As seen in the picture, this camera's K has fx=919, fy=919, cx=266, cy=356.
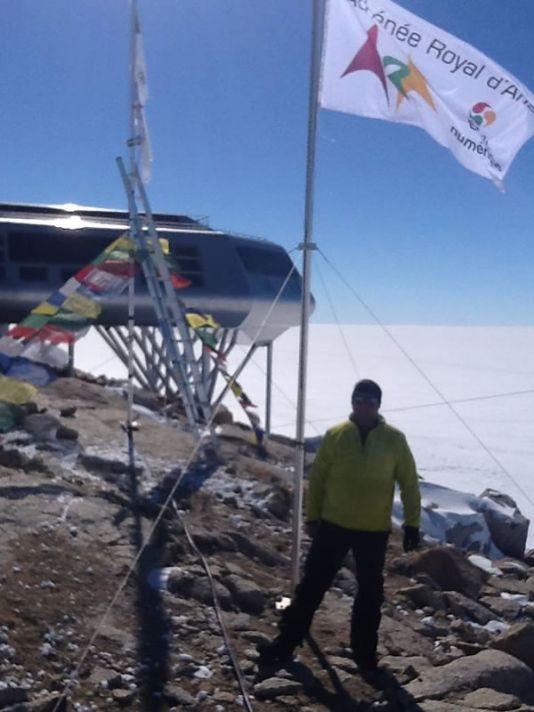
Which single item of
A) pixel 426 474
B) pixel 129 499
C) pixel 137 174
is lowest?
pixel 426 474

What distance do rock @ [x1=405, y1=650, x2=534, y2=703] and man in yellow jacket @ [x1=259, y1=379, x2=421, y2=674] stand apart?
0.38 meters

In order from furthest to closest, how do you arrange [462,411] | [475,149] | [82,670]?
[462,411], [475,149], [82,670]

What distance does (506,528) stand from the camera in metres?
11.5

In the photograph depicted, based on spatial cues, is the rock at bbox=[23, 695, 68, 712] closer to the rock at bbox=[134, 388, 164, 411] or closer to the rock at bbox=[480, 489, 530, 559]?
the rock at bbox=[480, 489, 530, 559]

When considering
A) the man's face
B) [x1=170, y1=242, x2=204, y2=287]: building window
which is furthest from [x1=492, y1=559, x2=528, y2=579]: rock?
[x1=170, y1=242, x2=204, y2=287]: building window

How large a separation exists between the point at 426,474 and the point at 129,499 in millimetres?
14517

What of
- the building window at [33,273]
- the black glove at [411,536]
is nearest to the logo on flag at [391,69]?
the black glove at [411,536]

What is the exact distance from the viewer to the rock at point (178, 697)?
4.95 metres

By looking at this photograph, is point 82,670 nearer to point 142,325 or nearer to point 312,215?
point 312,215

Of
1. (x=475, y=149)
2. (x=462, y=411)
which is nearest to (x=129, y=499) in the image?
(x=475, y=149)

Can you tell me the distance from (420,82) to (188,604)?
4.30m

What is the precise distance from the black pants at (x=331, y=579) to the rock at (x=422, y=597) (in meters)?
1.71

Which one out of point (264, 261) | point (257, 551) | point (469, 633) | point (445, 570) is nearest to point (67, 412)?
point (257, 551)

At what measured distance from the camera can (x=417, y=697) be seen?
17.7ft
